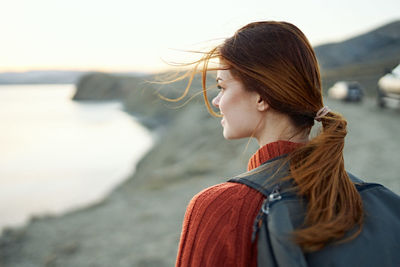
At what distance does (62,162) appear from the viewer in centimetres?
A: 3281

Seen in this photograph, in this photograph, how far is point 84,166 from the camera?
30.3 m

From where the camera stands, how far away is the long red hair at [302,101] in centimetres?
114

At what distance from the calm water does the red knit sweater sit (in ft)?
44.3

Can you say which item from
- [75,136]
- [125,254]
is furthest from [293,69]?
[75,136]

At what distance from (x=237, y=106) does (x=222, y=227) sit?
0.55m

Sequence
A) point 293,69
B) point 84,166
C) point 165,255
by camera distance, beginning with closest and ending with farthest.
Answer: point 293,69
point 165,255
point 84,166

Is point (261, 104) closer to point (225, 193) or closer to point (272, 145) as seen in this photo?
point (272, 145)

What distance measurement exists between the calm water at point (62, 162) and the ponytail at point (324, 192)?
13666mm

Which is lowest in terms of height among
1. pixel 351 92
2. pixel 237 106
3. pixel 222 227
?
pixel 351 92

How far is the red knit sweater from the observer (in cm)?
110

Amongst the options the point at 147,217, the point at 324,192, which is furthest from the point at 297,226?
A: the point at 147,217

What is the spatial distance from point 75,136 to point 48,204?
3085cm

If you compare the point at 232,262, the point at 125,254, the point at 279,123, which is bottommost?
the point at 125,254

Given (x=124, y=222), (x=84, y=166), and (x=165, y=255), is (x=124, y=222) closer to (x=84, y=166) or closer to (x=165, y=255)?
(x=165, y=255)
